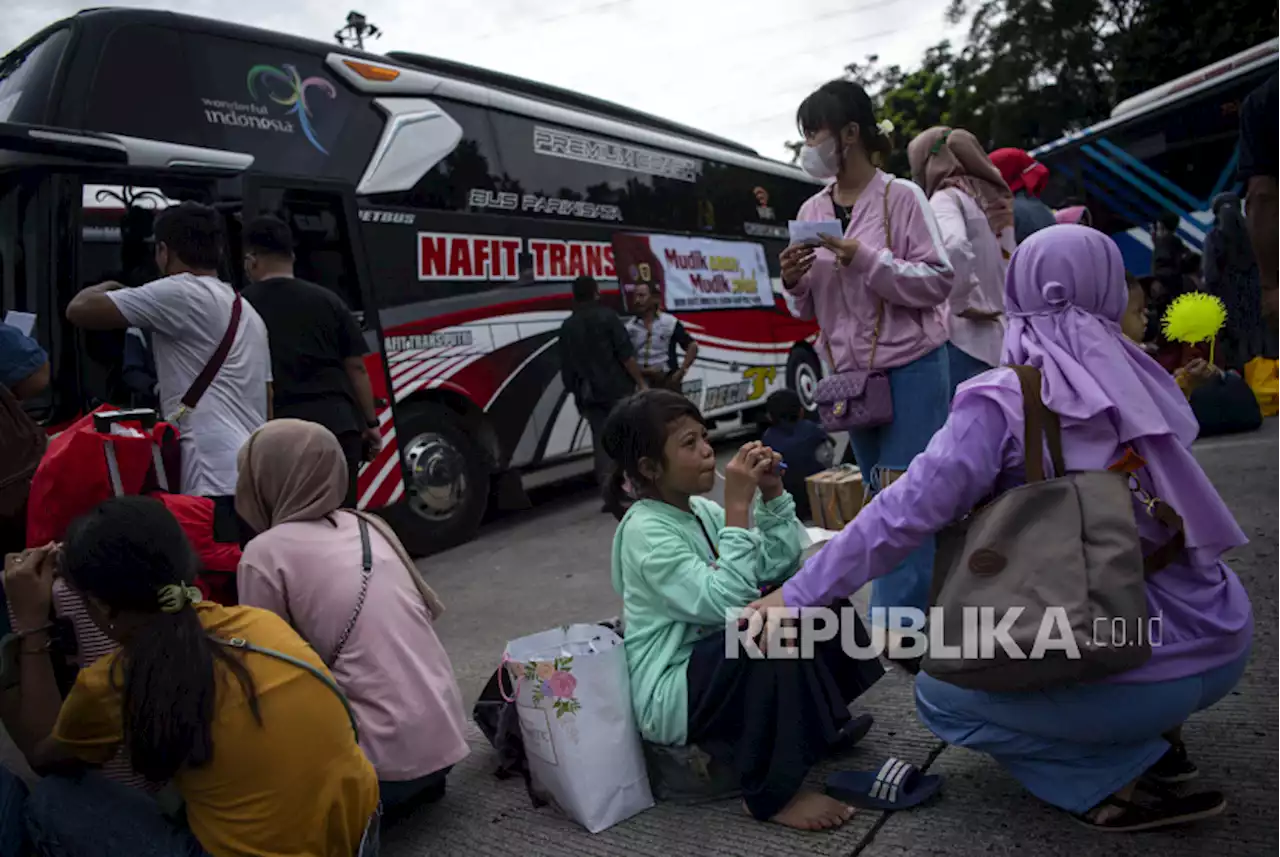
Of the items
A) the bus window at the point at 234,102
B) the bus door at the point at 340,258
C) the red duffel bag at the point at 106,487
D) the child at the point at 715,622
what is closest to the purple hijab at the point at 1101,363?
the child at the point at 715,622

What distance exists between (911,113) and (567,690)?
111ft

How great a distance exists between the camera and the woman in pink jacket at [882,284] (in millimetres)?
3340

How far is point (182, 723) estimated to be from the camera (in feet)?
6.45

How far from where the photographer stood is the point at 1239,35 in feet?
64.7

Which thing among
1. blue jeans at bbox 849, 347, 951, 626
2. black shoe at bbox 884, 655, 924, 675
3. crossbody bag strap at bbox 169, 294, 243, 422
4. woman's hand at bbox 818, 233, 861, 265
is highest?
woman's hand at bbox 818, 233, 861, 265

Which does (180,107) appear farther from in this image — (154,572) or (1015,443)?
(1015,443)

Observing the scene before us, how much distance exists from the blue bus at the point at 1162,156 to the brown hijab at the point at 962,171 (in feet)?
28.1

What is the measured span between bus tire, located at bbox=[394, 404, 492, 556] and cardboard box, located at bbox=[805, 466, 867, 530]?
8.41 feet

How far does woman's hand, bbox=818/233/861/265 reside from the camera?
3275 millimetres

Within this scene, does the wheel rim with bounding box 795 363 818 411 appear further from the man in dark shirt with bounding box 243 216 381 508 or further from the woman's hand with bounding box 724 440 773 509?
the woman's hand with bounding box 724 440 773 509

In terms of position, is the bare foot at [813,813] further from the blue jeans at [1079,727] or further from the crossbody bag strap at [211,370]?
the crossbody bag strap at [211,370]

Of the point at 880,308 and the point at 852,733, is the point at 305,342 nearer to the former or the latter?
the point at 880,308

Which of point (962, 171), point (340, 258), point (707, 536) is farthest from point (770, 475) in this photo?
point (340, 258)

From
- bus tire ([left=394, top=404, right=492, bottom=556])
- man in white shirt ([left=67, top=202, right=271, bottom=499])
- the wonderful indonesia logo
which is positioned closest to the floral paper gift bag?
man in white shirt ([left=67, top=202, right=271, bottom=499])
